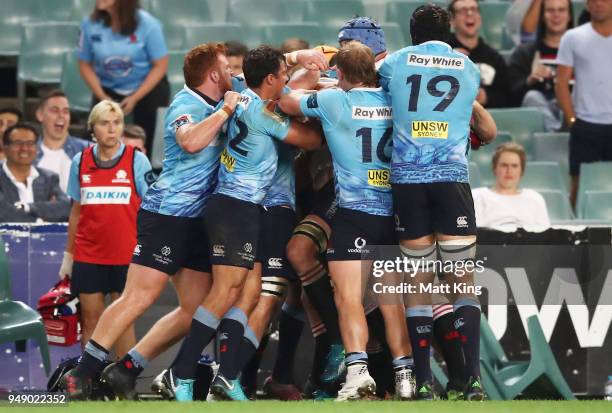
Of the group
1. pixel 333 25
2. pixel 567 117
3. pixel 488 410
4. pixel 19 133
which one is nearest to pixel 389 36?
pixel 333 25

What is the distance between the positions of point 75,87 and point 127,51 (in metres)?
1.05

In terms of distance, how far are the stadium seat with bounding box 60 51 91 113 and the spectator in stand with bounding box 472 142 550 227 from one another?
4.39 meters

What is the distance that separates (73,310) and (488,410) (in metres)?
3.66

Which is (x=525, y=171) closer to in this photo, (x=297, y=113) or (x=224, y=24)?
(x=224, y=24)

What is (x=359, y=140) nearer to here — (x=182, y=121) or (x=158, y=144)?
(x=182, y=121)

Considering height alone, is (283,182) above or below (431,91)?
below

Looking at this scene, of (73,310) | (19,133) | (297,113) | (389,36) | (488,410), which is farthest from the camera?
(389,36)

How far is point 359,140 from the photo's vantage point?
9211 mm

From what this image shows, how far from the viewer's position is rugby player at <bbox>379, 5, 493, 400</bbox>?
29.8 ft

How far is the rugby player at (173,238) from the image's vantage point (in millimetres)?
9453

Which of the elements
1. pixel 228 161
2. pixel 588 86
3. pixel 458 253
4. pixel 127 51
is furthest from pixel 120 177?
pixel 588 86

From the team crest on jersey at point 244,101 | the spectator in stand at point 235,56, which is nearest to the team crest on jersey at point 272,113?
the team crest on jersey at point 244,101

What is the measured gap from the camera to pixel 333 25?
1522cm

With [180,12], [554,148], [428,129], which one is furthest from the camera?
[180,12]
